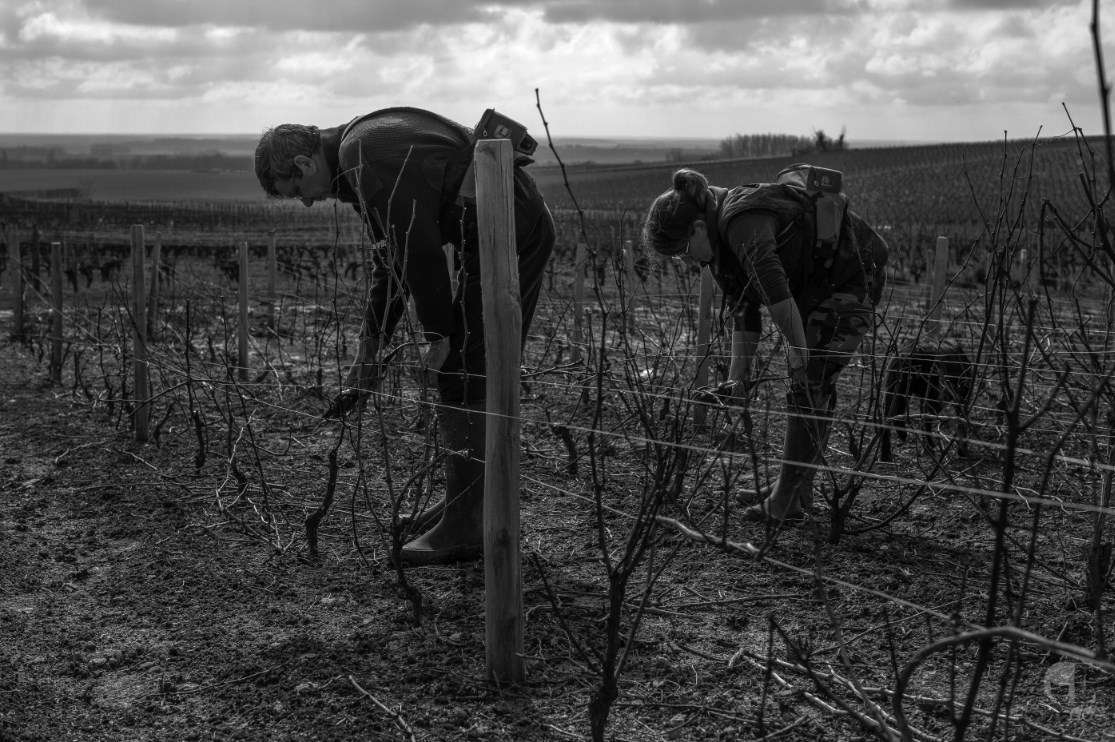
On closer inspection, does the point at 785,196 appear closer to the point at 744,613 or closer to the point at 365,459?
the point at 744,613

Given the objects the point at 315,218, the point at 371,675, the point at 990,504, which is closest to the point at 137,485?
the point at 371,675

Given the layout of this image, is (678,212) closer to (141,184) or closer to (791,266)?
(791,266)

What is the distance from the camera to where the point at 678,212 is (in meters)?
3.16

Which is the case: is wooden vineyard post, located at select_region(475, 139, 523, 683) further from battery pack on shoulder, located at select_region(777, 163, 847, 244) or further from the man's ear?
battery pack on shoulder, located at select_region(777, 163, 847, 244)

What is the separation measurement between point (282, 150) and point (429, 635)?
53.5 inches

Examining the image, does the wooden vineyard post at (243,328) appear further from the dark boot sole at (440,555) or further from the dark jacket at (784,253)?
the dark jacket at (784,253)

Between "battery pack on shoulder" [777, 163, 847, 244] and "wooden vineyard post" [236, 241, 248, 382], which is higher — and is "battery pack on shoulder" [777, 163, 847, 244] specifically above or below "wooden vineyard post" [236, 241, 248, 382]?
above

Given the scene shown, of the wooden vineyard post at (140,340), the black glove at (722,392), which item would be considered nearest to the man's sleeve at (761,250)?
the black glove at (722,392)

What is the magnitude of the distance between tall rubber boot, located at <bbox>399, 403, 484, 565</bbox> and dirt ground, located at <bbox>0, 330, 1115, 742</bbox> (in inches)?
2.3

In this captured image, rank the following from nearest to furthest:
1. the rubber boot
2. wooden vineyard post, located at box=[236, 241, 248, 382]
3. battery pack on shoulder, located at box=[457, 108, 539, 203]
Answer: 1. battery pack on shoulder, located at box=[457, 108, 539, 203]
2. the rubber boot
3. wooden vineyard post, located at box=[236, 241, 248, 382]

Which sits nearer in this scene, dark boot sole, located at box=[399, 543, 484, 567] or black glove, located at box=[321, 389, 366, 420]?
black glove, located at box=[321, 389, 366, 420]

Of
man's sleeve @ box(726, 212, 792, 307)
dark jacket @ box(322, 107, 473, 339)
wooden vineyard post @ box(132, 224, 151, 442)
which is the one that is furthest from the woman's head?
wooden vineyard post @ box(132, 224, 151, 442)

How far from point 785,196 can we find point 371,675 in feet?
6.02

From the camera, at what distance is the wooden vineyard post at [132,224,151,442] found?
4.68 meters
